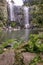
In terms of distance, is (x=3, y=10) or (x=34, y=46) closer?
(x=34, y=46)

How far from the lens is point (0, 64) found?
11.4ft

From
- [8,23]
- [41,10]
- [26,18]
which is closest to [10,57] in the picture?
[41,10]

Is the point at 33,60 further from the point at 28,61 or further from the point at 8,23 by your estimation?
the point at 8,23

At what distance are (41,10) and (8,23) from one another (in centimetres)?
3177

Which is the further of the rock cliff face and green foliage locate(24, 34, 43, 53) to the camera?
the rock cliff face

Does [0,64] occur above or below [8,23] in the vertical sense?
above

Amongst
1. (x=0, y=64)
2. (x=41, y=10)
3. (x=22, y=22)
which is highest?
(x=41, y=10)

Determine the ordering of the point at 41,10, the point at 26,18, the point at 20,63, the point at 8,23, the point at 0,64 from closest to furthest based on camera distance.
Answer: the point at 20,63 < the point at 0,64 < the point at 41,10 < the point at 8,23 < the point at 26,18

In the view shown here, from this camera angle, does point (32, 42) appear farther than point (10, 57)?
Yes

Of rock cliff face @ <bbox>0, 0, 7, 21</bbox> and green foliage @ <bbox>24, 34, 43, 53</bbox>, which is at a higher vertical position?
green foliage @ <bbox>24, 34, 43, 53</bbox>

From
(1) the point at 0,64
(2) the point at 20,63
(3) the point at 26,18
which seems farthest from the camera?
(3) the point at 26,18

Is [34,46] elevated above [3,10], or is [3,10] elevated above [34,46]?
[34,46]

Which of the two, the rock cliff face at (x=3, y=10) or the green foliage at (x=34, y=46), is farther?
the rock cliff face at (x=3, y=10)

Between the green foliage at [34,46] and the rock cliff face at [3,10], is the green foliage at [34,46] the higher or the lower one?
the higher one
